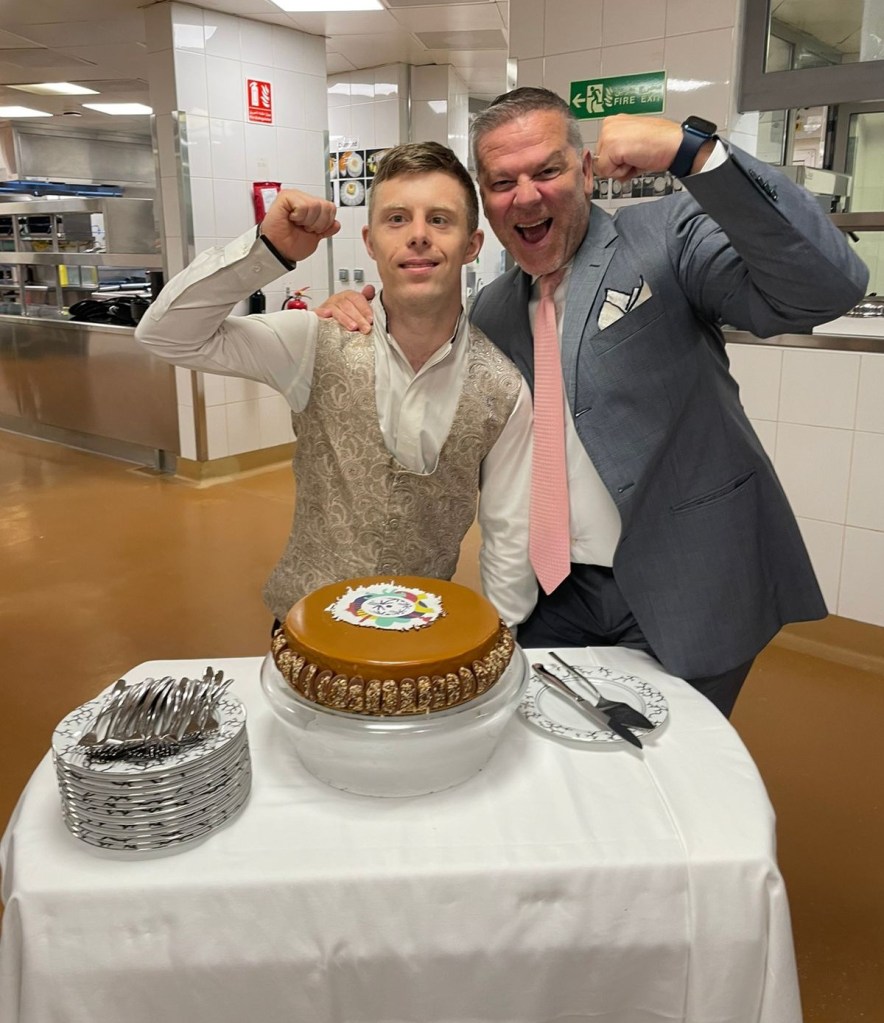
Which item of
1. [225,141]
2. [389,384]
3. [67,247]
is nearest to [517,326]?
[389,384]

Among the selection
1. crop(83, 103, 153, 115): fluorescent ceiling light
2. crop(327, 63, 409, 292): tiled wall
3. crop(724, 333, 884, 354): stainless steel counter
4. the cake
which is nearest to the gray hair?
the cake

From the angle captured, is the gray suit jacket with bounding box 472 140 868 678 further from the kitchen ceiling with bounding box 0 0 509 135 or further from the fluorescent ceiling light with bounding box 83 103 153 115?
the fluorescent ceiling light with bounding box 83 103 153 115

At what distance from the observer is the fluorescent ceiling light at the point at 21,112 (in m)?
8.80

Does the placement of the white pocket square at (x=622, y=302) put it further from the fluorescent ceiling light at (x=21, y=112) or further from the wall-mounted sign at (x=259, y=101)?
the fluorescent ceiling light at (x=21, y=112)

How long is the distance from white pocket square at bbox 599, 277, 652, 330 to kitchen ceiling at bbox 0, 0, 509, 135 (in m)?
4.23

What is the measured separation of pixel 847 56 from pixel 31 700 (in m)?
4.43

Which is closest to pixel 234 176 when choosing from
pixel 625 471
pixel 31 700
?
pixel 31 700

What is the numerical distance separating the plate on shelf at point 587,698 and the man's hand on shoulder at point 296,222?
814 mm

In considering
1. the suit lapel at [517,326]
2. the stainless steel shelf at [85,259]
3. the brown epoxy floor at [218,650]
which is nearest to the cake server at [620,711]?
the suit lapel at [517,326]

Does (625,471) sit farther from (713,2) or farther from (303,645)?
(713,2)

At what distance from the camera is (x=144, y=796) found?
905 mm

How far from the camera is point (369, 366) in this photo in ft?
5.17

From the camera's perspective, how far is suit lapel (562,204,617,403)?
1.50 m

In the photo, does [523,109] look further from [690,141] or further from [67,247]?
[67,247]
